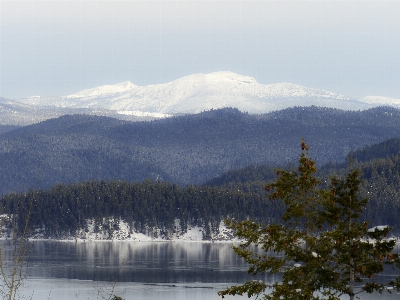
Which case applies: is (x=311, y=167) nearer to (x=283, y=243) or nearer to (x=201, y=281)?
(x=283, y=243)

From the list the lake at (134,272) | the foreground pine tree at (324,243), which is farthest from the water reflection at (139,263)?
the foreground pine tree at (324,243)

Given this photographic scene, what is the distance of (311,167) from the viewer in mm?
29219

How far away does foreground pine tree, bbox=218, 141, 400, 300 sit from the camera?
26.5 meters

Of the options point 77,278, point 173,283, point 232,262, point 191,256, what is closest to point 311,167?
point 173,283

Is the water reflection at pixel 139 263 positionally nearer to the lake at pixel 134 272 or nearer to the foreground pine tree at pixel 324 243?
the lake at pixel 134 272

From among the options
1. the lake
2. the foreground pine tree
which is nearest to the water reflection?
the lake

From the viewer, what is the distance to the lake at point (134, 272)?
96.2m

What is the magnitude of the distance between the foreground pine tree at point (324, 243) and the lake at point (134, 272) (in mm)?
43718

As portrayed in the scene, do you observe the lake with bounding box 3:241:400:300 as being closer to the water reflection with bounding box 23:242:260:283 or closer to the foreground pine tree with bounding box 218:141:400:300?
the water reflection with bounding box 23:242:260:283

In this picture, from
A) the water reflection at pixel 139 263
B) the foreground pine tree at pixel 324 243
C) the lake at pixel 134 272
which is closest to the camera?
the foreground pine tree at pixel 324 243

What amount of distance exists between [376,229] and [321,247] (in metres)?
2.78

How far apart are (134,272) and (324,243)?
318 ft

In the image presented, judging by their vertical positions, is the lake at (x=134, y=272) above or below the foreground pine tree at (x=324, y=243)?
below

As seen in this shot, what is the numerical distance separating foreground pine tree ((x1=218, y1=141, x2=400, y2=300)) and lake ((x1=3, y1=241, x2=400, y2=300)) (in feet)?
143
